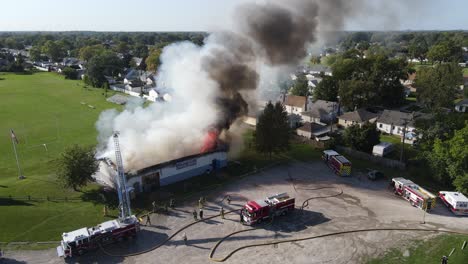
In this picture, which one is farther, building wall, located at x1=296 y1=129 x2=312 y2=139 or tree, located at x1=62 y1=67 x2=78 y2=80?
tree, located at x1=62 y1=67 x2=78 y2=80

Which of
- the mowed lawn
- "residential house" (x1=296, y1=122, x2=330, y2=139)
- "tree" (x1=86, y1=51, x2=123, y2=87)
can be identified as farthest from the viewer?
"tree" (x1=86, y1=51, x2=123, y2=87)

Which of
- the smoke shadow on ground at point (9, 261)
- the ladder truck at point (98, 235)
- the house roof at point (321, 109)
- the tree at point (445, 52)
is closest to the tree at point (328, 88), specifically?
the house roof at point (321, 109)

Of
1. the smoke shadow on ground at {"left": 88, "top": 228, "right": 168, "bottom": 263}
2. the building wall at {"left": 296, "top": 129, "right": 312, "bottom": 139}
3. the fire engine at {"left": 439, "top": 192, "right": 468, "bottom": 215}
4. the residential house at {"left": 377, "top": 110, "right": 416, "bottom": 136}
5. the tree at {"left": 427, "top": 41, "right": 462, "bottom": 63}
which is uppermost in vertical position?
the tree at {"left": 427, "top": 41, "right": 462, "bottom": 63}

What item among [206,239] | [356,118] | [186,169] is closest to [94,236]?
[206,239]

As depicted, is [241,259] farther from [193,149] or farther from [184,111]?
[184,111]

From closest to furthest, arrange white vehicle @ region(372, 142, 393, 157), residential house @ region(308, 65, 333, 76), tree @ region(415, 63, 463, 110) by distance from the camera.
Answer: white vehicle @ region(372, 142, 393, 157)
tree @ region(415, 63, 463, 110)
residential house @ region(308, 65, 333, 76)

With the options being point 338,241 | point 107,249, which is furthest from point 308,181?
point 107,249

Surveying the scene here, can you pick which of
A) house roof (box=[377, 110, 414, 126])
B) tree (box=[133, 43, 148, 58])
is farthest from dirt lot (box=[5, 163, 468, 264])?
tree (box=[133, 43, 148, 58])

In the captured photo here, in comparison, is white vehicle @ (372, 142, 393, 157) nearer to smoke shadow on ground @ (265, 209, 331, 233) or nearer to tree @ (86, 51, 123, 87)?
smoke shadow on ground @ (265, 209, 331, 233)
